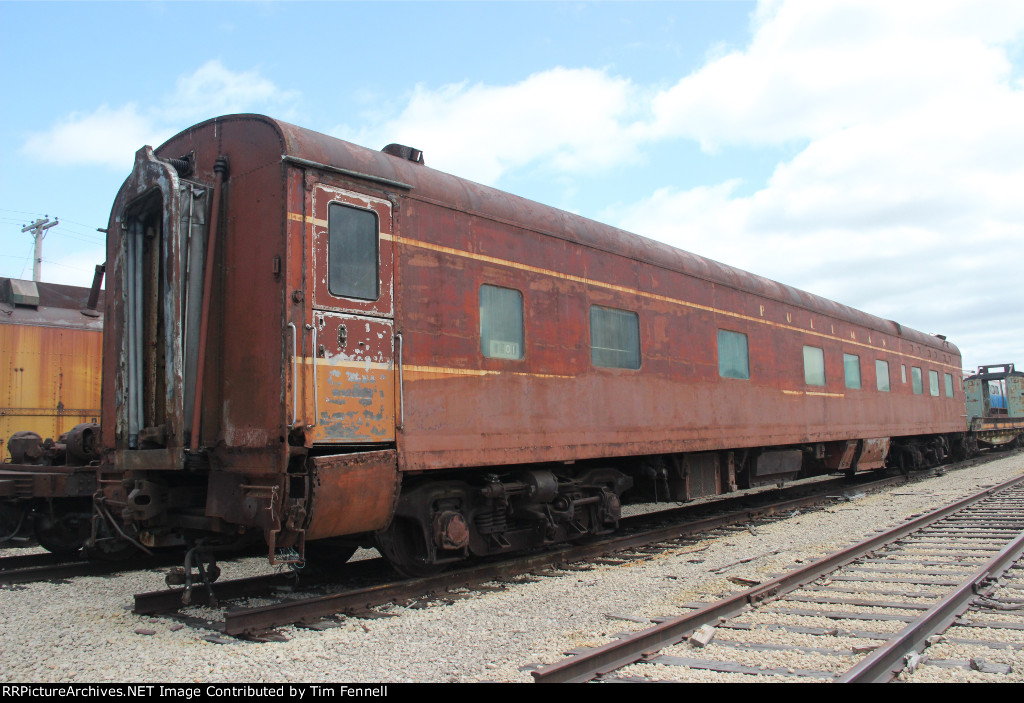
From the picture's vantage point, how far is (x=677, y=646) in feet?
14.9

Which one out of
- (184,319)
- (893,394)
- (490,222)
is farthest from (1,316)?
(893,394)

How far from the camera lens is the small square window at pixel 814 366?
12273 millimetres

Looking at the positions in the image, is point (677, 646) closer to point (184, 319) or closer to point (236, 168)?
point (184, 319)

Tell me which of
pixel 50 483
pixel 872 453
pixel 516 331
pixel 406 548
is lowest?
pixel 406 548

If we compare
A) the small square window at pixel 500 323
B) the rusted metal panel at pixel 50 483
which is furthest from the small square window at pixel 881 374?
the rusted metal panel at pixel 50 483

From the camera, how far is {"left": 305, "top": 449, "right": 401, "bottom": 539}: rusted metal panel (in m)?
5.12

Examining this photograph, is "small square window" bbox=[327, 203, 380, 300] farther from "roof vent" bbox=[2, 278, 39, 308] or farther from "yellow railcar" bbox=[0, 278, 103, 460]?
"roof vent" bbox=[2, 278, 39, 308]

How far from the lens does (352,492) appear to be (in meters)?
5.32

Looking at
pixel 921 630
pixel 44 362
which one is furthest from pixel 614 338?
pixel 44 362

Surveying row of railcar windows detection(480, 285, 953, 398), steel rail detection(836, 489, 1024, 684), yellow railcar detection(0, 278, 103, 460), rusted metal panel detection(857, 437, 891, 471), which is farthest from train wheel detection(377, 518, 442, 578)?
rusted metal panel detection(857, 437, 891, 471)

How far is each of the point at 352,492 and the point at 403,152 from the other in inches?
123

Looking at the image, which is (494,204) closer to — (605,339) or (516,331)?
(516,331)

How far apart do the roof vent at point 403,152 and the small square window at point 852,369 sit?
990 cm

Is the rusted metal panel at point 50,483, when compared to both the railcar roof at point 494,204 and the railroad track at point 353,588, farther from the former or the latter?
the railcar roof at point 494,204
